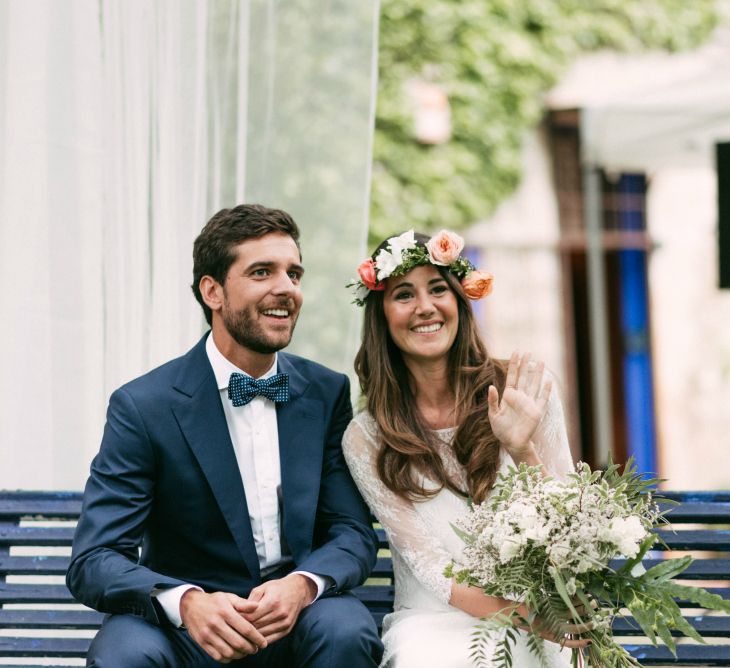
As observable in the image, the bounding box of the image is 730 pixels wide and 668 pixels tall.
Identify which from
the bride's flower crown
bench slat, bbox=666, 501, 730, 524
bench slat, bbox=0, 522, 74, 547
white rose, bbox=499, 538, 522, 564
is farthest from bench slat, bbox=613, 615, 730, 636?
bench slat, bbox=0, 522, 74, 547

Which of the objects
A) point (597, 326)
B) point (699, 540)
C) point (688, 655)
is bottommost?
point (688, 655)

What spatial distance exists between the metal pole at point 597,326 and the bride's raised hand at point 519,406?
16.0 feet

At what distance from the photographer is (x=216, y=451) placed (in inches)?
126

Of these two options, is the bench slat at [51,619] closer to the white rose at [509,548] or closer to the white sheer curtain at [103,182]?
the white sheer curtain at [103,182]

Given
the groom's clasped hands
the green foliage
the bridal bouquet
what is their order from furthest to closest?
1. the green foliage
2. the groom's clasped hands
3. the bridal bouquet

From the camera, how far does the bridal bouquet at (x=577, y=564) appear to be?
8.95 feet

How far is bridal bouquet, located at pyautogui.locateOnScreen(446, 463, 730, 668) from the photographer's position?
2.73m

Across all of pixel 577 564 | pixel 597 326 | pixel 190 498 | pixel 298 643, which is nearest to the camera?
pixel 577 564

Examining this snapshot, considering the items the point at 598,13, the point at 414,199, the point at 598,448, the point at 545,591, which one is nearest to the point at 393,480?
the point at 545,591

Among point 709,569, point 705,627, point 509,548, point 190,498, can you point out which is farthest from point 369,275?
point 705,627

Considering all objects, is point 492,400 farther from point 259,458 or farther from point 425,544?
point 259,458

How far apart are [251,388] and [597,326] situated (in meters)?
5.44

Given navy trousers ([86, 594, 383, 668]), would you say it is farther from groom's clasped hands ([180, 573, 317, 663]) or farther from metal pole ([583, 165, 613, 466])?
metal pole ([583, 165, 613, 466])

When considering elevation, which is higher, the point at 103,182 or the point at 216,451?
the point at 103,182
